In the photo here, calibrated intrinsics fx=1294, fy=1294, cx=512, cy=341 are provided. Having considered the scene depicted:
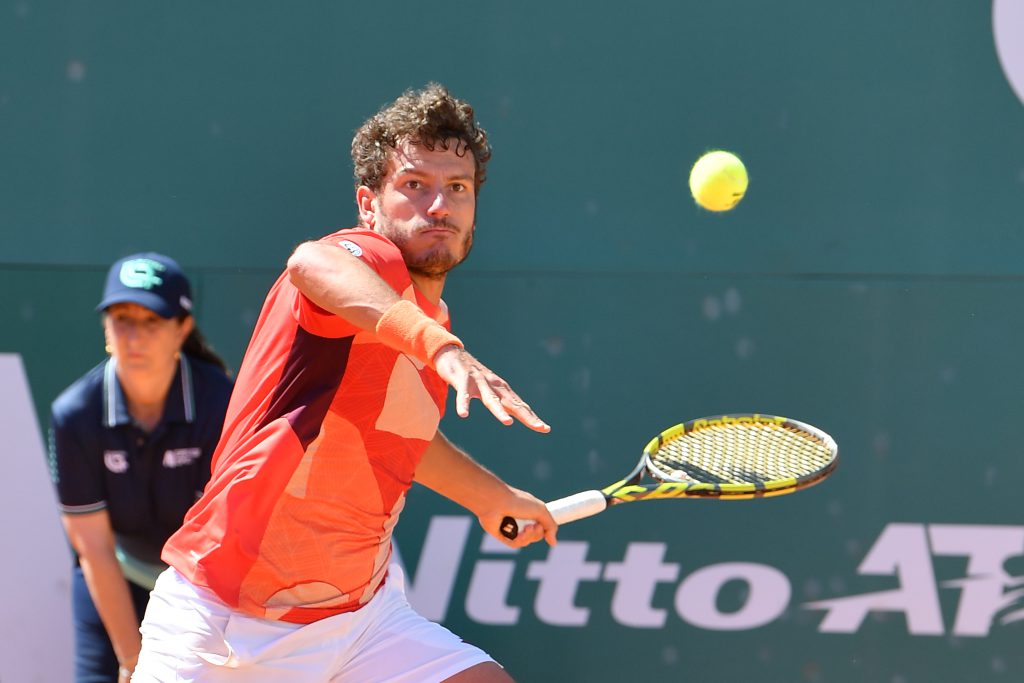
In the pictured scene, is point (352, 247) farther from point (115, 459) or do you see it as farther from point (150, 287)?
point (115, 459)

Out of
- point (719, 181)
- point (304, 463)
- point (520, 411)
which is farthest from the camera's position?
point (719, 181)

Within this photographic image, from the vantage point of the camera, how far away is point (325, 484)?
222 cm

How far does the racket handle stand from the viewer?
2.54 meters

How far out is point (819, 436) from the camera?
9.07 feet

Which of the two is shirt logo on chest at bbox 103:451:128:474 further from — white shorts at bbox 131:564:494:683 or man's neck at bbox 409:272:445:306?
man's neck at bbox 409:272:445:306

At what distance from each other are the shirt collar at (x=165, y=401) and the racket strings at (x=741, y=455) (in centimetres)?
107

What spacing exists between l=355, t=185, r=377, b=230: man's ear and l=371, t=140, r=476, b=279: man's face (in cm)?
1

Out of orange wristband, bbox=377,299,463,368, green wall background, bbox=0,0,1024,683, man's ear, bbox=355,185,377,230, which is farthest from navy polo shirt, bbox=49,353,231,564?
orange wristband, bbox=377,299,463,368

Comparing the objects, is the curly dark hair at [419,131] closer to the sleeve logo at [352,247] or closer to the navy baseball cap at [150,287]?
the sleeve logo at [352,247]

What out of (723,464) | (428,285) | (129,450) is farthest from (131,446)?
(723,464)

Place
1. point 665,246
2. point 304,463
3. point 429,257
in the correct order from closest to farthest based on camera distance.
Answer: point 304,463, point 429,257, point 665,246

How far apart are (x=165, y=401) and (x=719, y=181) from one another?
1.45 meters

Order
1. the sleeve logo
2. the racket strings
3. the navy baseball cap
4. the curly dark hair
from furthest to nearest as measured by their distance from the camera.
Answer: the navy baseball cap < the racket strings < the curly dark hair < the sleeve logo

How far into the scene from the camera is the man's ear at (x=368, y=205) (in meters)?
2.52
